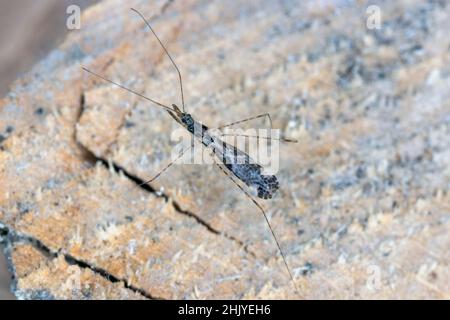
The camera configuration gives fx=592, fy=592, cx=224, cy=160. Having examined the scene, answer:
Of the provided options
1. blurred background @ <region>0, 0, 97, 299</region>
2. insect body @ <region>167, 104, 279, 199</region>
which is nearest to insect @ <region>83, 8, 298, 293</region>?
insect body @ <region>167, 104, 279, 199</region>

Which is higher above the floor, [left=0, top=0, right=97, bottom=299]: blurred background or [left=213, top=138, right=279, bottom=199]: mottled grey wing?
[left=0, top=0, right=97, bottom=299]: blurred background

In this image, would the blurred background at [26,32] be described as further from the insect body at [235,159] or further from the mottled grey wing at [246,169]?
the mottled grey wing at [246,169]

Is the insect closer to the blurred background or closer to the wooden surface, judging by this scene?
the wooden surface

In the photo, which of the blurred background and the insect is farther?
the blurred background

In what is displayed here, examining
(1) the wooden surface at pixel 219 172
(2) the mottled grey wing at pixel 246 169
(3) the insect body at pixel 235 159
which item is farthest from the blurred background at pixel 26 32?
(2) the mottled grey wing at pixel 246 169

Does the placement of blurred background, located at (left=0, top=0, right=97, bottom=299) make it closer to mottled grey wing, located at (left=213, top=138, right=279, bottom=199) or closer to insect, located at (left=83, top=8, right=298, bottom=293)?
insect, located at (left=83, top=8, right=298, bottom=293)

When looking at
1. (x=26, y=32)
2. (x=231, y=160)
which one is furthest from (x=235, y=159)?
(x=26, y=32)

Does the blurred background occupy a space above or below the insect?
above
